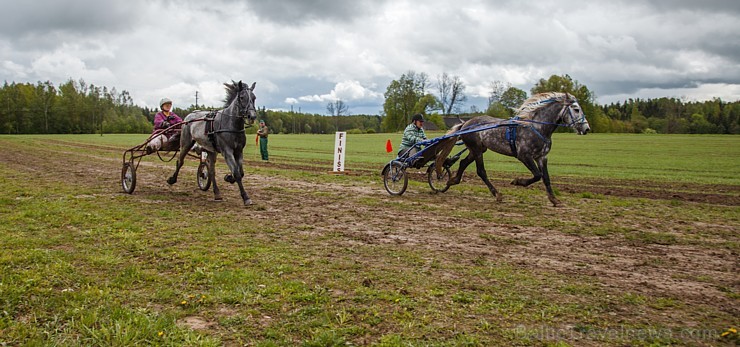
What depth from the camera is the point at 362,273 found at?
216 inches

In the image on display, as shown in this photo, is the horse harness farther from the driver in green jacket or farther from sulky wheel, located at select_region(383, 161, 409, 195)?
the driver in green jacket

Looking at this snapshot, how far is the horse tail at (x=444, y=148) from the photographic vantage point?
11789 mm

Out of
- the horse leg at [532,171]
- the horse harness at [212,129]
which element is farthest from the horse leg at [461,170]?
the horse harness at [212,129]

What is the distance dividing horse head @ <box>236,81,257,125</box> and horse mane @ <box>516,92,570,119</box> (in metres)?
5.94

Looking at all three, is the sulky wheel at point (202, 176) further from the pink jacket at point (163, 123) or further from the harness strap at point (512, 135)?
the harness strap at point (512, 135)

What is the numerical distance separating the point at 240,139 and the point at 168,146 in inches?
121

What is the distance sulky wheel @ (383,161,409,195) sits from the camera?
474 inches

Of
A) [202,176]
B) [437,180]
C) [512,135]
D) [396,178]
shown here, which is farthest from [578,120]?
[202,176]

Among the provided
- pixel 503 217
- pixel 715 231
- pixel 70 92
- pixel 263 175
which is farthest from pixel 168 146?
pixel 70 92

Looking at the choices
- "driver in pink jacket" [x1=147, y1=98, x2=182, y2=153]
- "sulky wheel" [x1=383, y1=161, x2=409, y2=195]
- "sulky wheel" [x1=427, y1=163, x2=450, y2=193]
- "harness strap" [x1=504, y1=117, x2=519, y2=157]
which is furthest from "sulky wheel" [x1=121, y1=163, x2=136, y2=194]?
"harness strap" [x1=504, y1=117, x2=519, y2=157]

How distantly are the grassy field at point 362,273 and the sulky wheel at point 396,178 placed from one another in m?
1.21

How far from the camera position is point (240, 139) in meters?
10.5

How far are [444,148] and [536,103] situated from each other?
7.90 ft

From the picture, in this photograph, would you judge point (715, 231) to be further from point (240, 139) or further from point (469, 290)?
point (240, 139)
